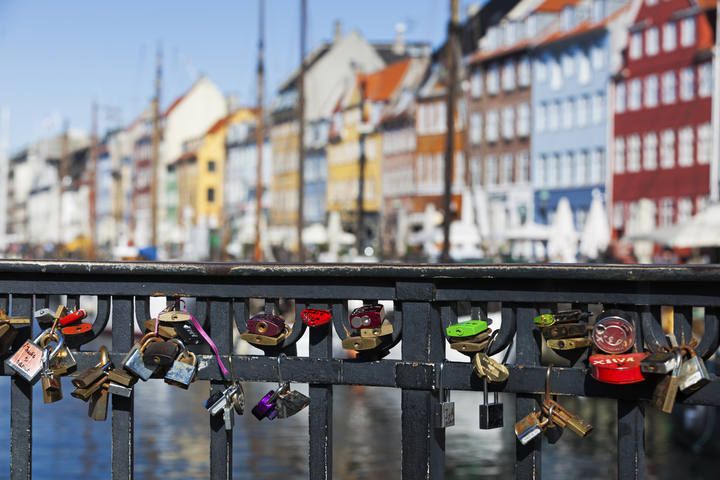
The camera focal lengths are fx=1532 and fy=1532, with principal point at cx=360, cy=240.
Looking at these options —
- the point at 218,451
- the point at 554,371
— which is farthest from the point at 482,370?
the point at 218,451

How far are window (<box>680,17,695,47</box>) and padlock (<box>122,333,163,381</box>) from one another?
52.7 meters

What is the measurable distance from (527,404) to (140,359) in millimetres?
1119

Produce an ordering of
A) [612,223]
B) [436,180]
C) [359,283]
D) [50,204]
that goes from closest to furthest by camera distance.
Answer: [359,283] → [612,223] → [436,180] → [50,204]

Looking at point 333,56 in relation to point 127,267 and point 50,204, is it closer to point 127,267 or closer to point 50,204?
point 50,204

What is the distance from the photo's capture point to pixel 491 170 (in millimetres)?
75438

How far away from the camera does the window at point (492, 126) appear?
245 feet

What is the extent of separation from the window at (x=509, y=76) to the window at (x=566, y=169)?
6354 millimetres

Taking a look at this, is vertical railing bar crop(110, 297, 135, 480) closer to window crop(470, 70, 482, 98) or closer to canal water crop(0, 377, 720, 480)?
canal water crop(0, 377, 720, 480)

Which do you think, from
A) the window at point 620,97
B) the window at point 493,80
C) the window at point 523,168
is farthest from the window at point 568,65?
the window at point 493,80

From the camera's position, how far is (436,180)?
260 feet

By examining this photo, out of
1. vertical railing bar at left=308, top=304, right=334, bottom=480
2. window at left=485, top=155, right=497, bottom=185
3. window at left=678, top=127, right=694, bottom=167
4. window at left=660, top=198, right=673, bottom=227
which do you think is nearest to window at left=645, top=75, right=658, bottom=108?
window at left=678, top=127, right=694, bottom=167

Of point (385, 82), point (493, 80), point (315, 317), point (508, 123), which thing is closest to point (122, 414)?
point (315, 317)

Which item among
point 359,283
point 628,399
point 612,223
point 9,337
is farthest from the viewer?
point 612,223

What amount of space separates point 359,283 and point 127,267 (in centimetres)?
69
